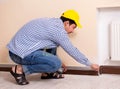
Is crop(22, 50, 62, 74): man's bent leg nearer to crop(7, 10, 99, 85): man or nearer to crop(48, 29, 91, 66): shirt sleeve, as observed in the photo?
crop(7, 10, 99, 85): man

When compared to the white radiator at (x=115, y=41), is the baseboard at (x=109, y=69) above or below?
below

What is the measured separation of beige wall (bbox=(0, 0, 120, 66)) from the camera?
215 centimetres

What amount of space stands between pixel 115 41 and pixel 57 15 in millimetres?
595

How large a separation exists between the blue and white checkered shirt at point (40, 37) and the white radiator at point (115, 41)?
0.52m

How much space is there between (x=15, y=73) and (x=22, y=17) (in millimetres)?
652

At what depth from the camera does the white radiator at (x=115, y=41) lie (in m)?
2.11

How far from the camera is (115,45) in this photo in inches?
84.3

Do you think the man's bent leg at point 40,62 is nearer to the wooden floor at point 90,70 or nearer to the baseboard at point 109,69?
the wooden floor at point 90,70

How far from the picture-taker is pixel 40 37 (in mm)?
1873

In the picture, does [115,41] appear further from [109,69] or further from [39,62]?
[39,62]

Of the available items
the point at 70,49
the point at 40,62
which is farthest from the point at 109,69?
the point at 40,62

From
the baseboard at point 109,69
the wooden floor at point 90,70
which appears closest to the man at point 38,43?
the wooden floor at point 90,70

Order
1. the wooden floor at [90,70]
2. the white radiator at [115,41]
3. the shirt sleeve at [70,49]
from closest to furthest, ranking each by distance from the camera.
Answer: the shirt sleeve at [70,49] < the white radiator at [115,41] < the wooden floor at [90,70]

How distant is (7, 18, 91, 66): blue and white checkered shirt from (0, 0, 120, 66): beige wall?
14.3 inches
